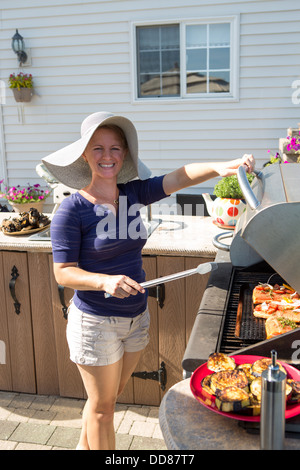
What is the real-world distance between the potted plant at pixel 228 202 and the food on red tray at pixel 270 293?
83cm

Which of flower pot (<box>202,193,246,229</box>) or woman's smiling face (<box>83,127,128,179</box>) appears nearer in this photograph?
woman's smiling face (<box>83,127,128,179</box>)

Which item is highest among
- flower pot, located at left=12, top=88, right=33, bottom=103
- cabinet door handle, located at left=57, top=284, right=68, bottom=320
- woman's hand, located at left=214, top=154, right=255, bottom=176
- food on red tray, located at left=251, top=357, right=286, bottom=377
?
flower pot, located at left=12, top=88, right=33, bottom=103

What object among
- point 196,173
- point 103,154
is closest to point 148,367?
point 196,173

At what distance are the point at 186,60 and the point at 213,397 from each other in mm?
5697

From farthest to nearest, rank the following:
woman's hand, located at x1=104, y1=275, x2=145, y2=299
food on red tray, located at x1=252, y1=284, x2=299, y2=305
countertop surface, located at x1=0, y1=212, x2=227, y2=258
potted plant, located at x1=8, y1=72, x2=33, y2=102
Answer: potted plant, located at x1=8, y1=72, x2=33, y2=102
countertop surface, located at x1=0, y1=212, x2=227, y2=258
food on red tray, located at x1=252, y1=284, x2=299, y2=305
woman's hand, located at x1=104, y1=275, x2=145, y2=299

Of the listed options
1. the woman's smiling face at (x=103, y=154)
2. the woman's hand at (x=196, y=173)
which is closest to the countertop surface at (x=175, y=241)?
the woman's hand at (x=196, y=173)

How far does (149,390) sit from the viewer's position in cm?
309

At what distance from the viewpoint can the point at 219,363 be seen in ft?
4.77

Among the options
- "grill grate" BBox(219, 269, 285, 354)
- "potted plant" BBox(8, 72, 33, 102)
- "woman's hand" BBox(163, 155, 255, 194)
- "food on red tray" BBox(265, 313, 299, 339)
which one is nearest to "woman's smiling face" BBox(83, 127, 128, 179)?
"woman's hand" BBox(163, 155, 255, 194)

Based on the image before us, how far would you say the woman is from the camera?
77.7 inches

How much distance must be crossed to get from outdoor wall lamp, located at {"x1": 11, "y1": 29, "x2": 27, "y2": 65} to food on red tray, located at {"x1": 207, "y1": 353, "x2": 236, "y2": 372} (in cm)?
607

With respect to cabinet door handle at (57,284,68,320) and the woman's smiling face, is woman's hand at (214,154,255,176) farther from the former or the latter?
cabinet door handle at (57,284,68,320)

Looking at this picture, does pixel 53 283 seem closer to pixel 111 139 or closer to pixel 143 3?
pixel 111 139

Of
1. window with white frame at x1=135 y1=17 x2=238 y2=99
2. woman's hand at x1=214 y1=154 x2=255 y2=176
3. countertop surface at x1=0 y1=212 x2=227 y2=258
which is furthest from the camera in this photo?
window with white frame at x1=135 y1=17 x2=238 y2=99
